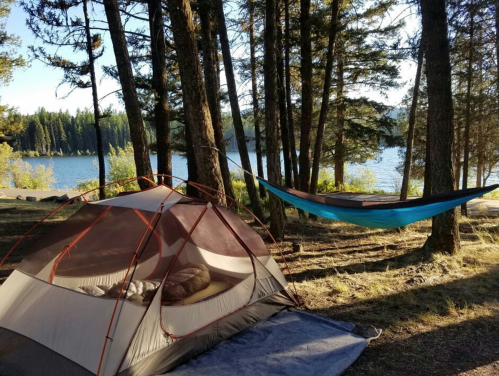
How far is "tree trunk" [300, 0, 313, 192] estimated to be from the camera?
803 centimetres

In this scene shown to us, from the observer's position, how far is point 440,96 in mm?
4758

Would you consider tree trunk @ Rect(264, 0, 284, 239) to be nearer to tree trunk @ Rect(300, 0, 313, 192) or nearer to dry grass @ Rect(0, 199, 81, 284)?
tree trunk @ Rect(300, 0, 313, 192)

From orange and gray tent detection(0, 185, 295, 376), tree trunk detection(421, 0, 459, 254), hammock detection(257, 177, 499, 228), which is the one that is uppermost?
tree trunk detection(421, 0, 459, 254)

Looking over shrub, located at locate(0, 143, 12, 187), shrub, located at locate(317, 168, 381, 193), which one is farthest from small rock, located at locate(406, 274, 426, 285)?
shrub, located at locate(0, 143, 12, 187)

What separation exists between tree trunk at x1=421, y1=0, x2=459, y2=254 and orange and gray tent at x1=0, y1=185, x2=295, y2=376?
2665mm

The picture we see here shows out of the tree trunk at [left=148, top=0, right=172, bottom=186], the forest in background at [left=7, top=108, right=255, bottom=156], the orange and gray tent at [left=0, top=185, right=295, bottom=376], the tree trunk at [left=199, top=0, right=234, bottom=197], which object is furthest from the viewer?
the forest in background at [left=7, top=108, right=255, bottom=156]

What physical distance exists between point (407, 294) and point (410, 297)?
8 centimetres

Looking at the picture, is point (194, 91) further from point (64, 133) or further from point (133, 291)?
point (64, 133)

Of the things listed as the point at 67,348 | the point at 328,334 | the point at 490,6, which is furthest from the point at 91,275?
the point at 490,6

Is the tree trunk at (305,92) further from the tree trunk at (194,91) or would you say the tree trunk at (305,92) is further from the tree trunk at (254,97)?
the tree trunk at (194,91)

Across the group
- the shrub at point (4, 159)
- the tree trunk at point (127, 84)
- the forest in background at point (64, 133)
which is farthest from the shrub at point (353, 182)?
the forest in background at point (64, 133)

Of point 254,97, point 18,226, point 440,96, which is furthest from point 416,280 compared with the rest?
point 254,97

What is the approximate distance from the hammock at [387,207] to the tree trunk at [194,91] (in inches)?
50.8

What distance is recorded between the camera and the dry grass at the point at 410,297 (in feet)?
8.97
